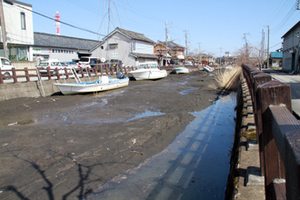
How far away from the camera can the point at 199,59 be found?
89.9 metres

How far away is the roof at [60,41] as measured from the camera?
37.8 meters

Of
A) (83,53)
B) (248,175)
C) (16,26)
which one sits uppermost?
(16,26)

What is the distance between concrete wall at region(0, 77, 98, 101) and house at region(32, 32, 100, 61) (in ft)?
66.5

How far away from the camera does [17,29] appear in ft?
87.7

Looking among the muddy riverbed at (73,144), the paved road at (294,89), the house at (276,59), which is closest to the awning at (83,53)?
the muddy riverbed at (73,144)

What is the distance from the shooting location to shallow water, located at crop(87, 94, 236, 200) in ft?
13.7

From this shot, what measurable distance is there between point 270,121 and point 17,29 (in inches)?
1233

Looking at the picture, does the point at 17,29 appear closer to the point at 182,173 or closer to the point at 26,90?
the point at 26,90

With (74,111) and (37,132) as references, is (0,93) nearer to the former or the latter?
(74,111)

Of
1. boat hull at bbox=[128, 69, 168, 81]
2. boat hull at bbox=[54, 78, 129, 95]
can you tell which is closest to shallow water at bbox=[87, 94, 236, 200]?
boat hull at bbox=[54, 78, 129, 95]

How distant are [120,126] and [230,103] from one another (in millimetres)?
8260

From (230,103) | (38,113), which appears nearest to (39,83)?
(38,113)

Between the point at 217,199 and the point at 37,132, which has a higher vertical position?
the point at 37,132

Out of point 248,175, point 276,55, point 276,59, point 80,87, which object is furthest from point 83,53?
point 276,55
